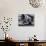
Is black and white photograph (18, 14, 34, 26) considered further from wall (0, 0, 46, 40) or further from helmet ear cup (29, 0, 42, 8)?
helmet ear cup (29, 0, 42, 8)

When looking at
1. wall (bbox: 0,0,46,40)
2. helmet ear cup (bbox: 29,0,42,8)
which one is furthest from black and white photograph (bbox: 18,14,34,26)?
helmet ear cup (bbox: 29,0,42,8)

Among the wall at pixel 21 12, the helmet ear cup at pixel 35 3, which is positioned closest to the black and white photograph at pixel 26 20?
the wall at pixel 21 12

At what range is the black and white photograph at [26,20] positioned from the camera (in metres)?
4.03

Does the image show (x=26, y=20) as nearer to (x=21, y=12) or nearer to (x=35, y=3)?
(x=21, y=12)

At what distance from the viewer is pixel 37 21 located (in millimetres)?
4020

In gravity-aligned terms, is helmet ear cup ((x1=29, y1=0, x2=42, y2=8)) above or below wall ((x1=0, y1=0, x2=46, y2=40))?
above

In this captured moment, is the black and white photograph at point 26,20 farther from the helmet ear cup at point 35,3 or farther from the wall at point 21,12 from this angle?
the helmet ear cup at point 35,3

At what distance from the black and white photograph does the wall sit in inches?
3.8

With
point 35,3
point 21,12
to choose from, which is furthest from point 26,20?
point 35,3

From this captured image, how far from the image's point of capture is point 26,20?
13.3ft

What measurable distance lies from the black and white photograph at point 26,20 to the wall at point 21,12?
10 centimetres

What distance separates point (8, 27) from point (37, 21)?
0.95 m

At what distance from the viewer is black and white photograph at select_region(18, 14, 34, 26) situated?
13.2 ft

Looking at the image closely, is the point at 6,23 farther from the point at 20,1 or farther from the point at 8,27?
the point at 20,1
